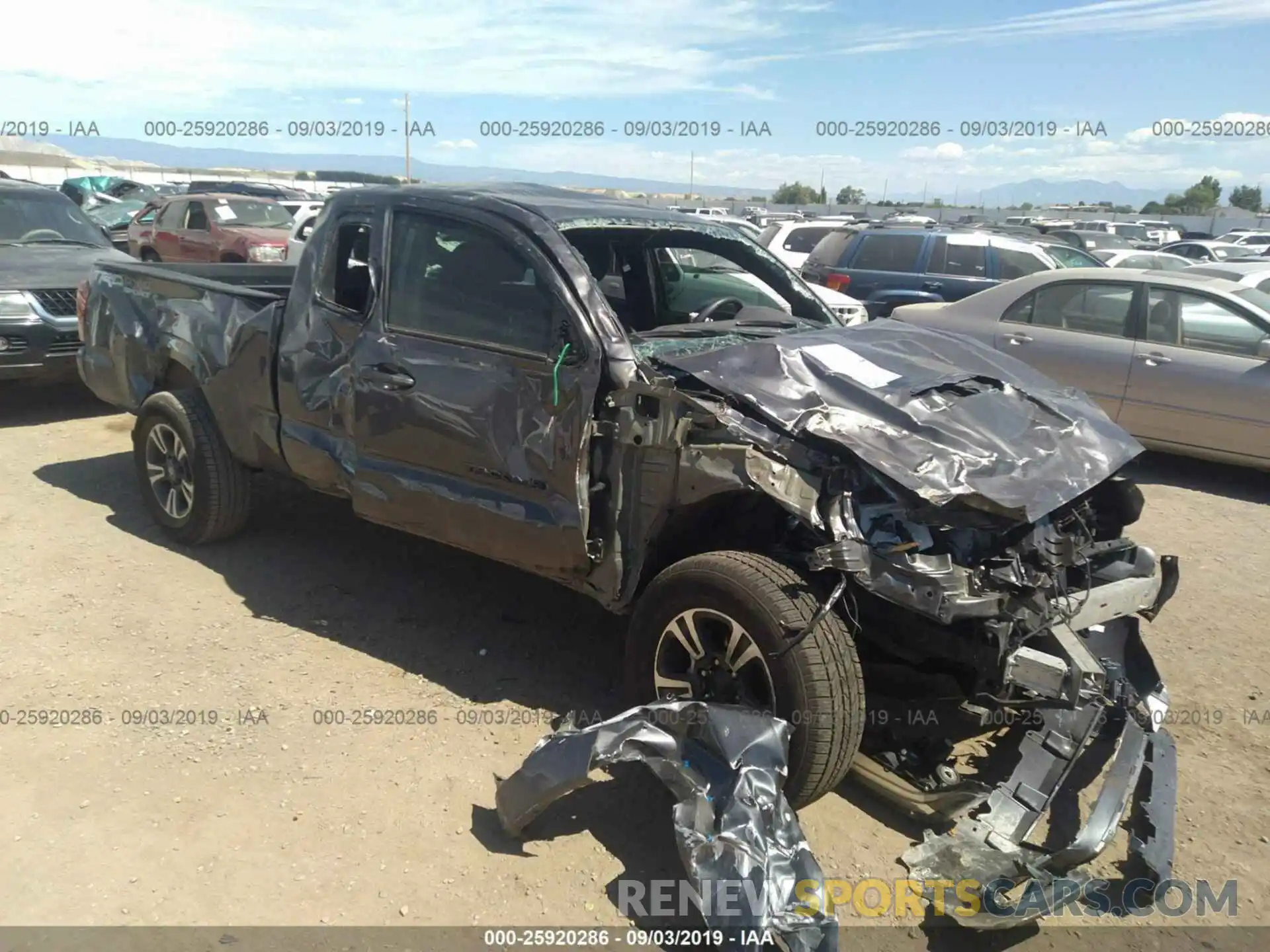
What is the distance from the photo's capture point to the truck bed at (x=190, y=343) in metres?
4.82

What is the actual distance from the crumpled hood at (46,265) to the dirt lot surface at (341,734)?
8.85ft

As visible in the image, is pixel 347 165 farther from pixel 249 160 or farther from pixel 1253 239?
pixel 1253 239

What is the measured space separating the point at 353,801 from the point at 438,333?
6.01 ft

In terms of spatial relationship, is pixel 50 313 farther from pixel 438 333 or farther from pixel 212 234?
pixel 212 234

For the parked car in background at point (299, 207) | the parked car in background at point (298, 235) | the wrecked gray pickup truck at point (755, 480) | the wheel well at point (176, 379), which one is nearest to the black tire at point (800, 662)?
the wrecked gray pickup truck at point (755, 480)

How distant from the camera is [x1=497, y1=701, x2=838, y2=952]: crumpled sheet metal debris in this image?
2.64 metres

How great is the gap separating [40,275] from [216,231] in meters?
7.26

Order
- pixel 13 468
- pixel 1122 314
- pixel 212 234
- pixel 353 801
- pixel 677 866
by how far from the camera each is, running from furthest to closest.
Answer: pixel 212 234
pixel 1122 314
pixel 13 468
pixel 353 801
pixel 677 866

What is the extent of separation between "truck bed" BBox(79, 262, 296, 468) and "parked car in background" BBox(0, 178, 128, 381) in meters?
1.06

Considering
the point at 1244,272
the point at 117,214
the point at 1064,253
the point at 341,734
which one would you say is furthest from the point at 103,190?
the point at 341,734

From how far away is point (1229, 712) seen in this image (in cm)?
409

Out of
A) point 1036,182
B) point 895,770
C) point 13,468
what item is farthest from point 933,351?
point 1036,182

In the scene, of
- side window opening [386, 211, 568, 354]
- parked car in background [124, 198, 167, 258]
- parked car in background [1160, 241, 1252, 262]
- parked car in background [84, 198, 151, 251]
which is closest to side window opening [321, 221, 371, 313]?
side window opening [386, 211, 568, 354]

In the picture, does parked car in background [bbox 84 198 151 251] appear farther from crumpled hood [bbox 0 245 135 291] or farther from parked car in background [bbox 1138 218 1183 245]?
parked car in background [bbox 1138 218 1183 245]
